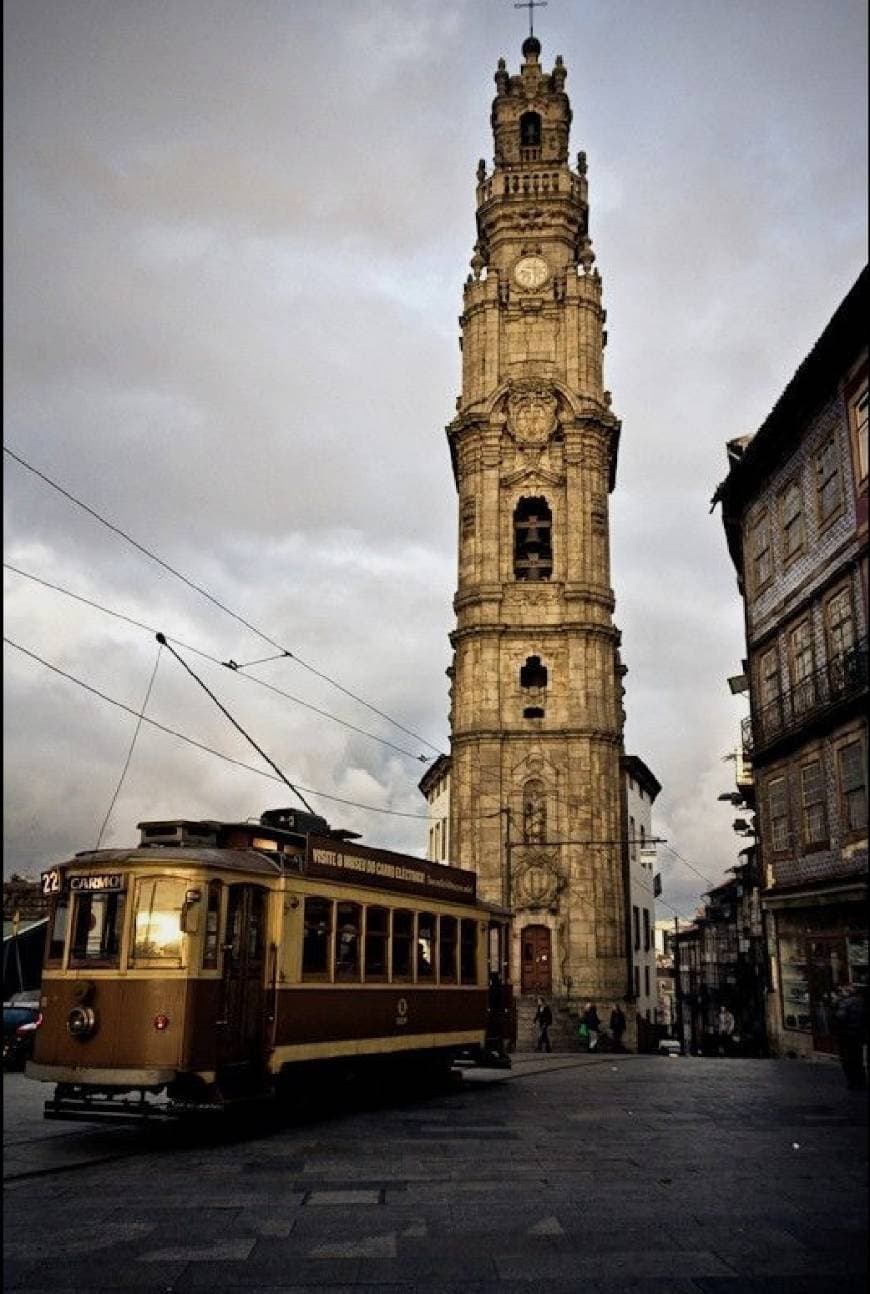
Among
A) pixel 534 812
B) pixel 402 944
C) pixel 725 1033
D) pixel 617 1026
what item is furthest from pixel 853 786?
pixel 725 1033

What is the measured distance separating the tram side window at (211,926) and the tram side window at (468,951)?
7673 millimetres

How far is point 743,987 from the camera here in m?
59.8

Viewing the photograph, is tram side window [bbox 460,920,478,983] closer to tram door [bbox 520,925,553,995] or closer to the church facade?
the church facade

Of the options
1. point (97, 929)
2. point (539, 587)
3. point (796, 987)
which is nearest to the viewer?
point (796, 987)

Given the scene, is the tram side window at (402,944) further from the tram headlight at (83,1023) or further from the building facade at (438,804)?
the building facade at (438,804)

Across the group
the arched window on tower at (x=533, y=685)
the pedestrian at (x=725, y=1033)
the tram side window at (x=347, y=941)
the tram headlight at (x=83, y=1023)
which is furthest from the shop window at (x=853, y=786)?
the pedestrian at (x=725, y=1033)

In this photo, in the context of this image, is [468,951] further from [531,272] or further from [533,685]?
[531,272]

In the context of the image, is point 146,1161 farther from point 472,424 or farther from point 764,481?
point 472,424

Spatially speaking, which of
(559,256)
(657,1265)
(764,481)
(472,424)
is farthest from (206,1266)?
(559,256)

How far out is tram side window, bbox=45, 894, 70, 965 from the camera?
13992 millimetres

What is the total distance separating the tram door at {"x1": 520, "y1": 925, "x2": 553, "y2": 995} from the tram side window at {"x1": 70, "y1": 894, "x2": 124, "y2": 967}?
31019 mm

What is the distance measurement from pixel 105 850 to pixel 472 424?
124 ft

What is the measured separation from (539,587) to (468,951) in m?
28.0

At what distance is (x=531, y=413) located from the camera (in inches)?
1948
